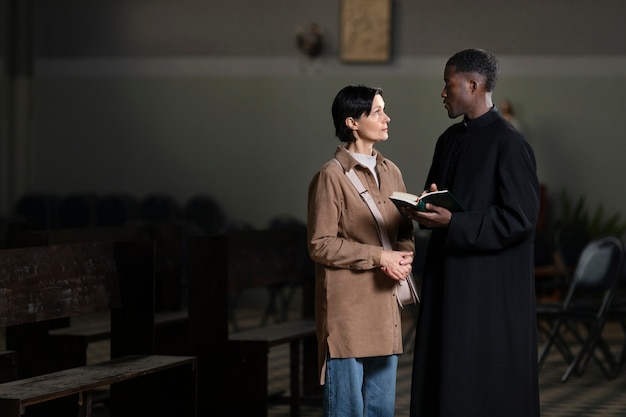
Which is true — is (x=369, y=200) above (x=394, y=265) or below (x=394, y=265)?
above

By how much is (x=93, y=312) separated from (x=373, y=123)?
1.86 meters

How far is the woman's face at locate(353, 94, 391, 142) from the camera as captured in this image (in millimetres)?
3814

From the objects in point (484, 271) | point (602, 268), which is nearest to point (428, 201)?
point (484, 271)

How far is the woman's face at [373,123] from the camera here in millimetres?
3814

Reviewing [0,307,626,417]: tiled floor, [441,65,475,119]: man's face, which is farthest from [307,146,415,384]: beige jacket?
[0,307,626,417]: tiled floor

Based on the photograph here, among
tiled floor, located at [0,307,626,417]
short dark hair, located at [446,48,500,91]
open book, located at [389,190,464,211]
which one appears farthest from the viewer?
tiled floor, located at [0,307,626,417]

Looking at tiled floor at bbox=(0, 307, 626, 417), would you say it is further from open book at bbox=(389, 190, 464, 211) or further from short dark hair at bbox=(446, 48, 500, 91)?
short dark hair at bbox=(446, 48, 500, 91)

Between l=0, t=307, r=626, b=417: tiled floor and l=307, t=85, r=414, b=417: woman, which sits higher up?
l=307, t=85, r=414, b=417: woman

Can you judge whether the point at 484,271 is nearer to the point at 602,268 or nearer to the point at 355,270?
the point at 355,270

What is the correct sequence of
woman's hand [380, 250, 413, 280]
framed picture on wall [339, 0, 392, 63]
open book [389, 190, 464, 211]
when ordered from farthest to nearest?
framed picture on wall [339, 0, 392, 63] → woman's hand [380, 250, 413, 280] → open book [389, 190, 464, 211]

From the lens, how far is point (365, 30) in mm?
12539

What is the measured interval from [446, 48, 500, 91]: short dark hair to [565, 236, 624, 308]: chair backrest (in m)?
4.03

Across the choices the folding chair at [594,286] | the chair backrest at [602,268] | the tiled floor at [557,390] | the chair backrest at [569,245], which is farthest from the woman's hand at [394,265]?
the chair backrest at [569,245]

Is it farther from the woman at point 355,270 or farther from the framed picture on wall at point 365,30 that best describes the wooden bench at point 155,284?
the framed picture on wall at point 365,30
